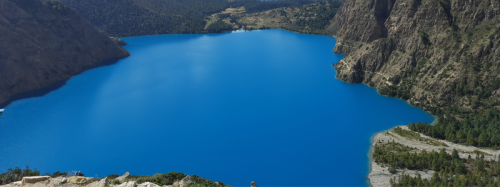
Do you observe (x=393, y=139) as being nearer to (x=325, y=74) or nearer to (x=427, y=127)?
(x=427, y=127)

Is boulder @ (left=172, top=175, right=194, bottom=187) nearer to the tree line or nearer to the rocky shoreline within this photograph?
the rocky shoreline

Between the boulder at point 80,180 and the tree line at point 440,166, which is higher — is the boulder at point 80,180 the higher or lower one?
the higher one

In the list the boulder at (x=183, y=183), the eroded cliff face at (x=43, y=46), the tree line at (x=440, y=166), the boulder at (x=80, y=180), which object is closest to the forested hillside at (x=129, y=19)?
the eroded cliff face at (x=43, y=46)

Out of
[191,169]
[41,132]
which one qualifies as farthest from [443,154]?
[41,132]

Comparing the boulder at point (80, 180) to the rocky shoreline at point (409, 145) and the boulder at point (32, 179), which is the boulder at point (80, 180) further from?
the rocky shoreline at point (409, 145)

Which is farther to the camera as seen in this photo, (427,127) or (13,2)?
(13,2)

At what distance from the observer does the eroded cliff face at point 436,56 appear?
5666 cm

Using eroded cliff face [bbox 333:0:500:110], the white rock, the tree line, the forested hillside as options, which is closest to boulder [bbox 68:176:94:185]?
the white rock

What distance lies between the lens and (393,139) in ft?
162

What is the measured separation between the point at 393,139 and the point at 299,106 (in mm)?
18730

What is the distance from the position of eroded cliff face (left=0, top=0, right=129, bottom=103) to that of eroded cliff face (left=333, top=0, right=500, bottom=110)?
69939 mm

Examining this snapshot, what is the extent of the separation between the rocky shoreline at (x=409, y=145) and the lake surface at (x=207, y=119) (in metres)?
1.29

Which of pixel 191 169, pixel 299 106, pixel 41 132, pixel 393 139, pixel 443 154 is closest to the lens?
pixel 443 154

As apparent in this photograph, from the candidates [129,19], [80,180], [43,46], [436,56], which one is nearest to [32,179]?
[80,180]
